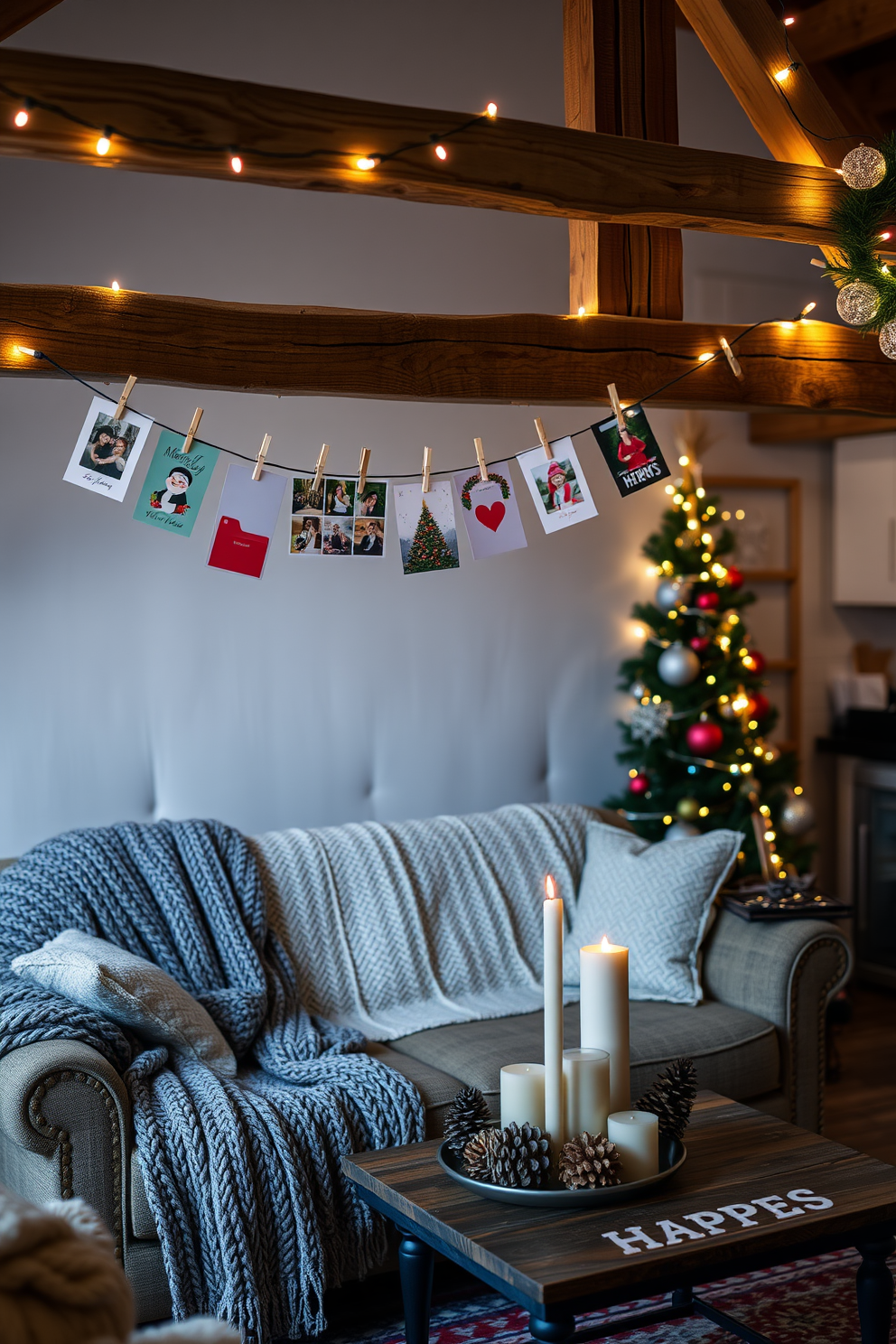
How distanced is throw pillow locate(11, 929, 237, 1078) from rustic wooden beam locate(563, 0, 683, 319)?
180 centimetres

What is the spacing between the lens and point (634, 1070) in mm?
2852

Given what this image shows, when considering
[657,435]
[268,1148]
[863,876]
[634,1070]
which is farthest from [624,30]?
[863,876]

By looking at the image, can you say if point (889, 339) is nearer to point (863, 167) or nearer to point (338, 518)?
point (863, 167)

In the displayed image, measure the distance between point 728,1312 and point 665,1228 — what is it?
32.8 inches

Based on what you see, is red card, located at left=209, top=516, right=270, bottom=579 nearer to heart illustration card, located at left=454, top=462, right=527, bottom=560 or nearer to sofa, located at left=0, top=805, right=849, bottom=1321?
heart illustration card, located at left=454, top=462, right=527, bottom=560

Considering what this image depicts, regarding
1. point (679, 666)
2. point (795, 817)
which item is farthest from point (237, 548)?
point (795, 817)

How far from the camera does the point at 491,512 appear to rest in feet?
9.23

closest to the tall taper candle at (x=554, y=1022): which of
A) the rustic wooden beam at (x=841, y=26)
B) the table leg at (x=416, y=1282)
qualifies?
the table leg at (x=416, y=1282)

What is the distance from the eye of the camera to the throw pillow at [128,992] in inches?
99.2

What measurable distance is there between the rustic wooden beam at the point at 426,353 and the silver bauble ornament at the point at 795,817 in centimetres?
146

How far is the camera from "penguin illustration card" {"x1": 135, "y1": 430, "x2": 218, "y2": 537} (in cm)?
257

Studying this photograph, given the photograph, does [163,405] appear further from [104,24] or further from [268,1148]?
[268,1148]

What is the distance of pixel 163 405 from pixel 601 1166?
7.91ft

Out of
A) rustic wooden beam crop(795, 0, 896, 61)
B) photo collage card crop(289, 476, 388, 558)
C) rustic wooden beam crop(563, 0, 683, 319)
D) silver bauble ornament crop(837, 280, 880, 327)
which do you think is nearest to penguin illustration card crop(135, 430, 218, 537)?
photo collage card crop(289, 476, 388, 558)
